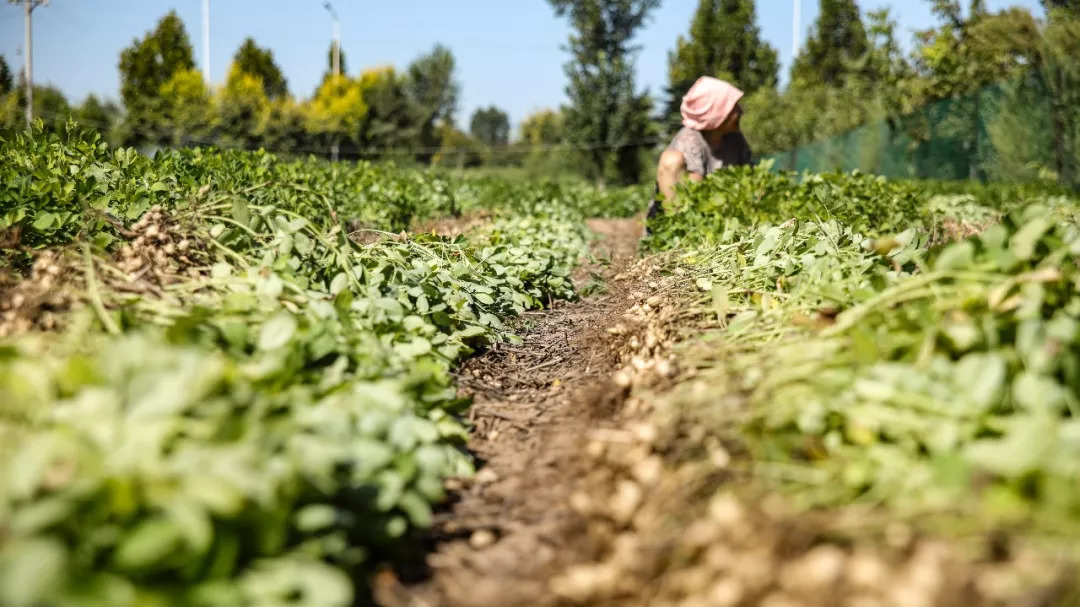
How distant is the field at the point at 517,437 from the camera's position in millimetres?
1249

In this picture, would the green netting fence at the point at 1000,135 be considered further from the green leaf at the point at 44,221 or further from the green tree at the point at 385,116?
the green tree at the point at 385,116

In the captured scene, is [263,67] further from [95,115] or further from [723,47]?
[723,47]

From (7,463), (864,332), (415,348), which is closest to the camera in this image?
(7,463)

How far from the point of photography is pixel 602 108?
40.0 m

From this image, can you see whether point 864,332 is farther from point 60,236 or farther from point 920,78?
point 920,78

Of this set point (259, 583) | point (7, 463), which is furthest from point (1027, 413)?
point (7, 463)

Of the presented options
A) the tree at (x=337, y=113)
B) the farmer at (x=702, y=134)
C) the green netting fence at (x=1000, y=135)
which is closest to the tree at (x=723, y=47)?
the tree at (x=337, y=113)

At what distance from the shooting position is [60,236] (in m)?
3.44

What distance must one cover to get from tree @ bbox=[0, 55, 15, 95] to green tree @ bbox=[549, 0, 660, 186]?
24091mm

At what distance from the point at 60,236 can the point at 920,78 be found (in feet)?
85.8

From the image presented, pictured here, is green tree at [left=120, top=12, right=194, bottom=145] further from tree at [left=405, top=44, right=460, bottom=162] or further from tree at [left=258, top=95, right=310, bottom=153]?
tree at [left=405, top=44, right=460, bottom=162]

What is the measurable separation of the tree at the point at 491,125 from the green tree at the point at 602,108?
71201 mm

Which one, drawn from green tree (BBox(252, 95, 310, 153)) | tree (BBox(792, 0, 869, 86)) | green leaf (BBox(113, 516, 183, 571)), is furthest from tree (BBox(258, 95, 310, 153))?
green leaf (BBox(113, 516, 183, 571))

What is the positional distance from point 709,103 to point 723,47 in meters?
43.3
